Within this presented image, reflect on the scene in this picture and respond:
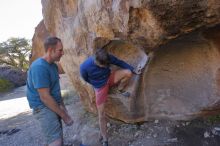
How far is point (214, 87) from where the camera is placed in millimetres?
5449

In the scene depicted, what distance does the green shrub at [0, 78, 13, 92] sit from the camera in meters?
17.3

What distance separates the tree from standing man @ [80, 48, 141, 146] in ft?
64.7

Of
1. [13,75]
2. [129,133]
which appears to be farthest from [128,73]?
[13,75]

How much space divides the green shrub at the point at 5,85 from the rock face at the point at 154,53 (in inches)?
458

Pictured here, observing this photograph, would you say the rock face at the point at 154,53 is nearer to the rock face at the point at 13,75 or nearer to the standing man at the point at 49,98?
the standing man at the point at 49,98

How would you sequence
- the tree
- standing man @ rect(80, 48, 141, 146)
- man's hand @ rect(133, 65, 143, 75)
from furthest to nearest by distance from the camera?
1. the tree
2. man's hand @ rect(133, 65, 143, 75)
3. standing man @ rect(80, 48, 141, 146)

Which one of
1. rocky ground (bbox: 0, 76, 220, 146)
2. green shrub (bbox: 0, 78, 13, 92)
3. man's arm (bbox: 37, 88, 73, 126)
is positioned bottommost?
green shrub (bbox: 0, 78, 13, 92)

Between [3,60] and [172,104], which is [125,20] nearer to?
[172,104]

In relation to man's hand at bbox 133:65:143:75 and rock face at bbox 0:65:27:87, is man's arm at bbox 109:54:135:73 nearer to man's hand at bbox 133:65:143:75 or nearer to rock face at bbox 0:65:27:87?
man's hand at bbox 133:65:143:75

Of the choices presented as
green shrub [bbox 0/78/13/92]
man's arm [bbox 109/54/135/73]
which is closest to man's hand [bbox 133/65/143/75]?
man's arm [bbox 109/54/135/73]

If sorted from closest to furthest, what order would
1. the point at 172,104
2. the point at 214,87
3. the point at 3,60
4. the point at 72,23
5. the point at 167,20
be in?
the point at 167,20 < the point at 214,87 < the point at 172,104 < the point at 72,23 < the point at 3,60

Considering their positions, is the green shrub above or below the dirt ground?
below

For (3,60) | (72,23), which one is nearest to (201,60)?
(72,23)

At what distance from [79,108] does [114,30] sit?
3118 millimetres
